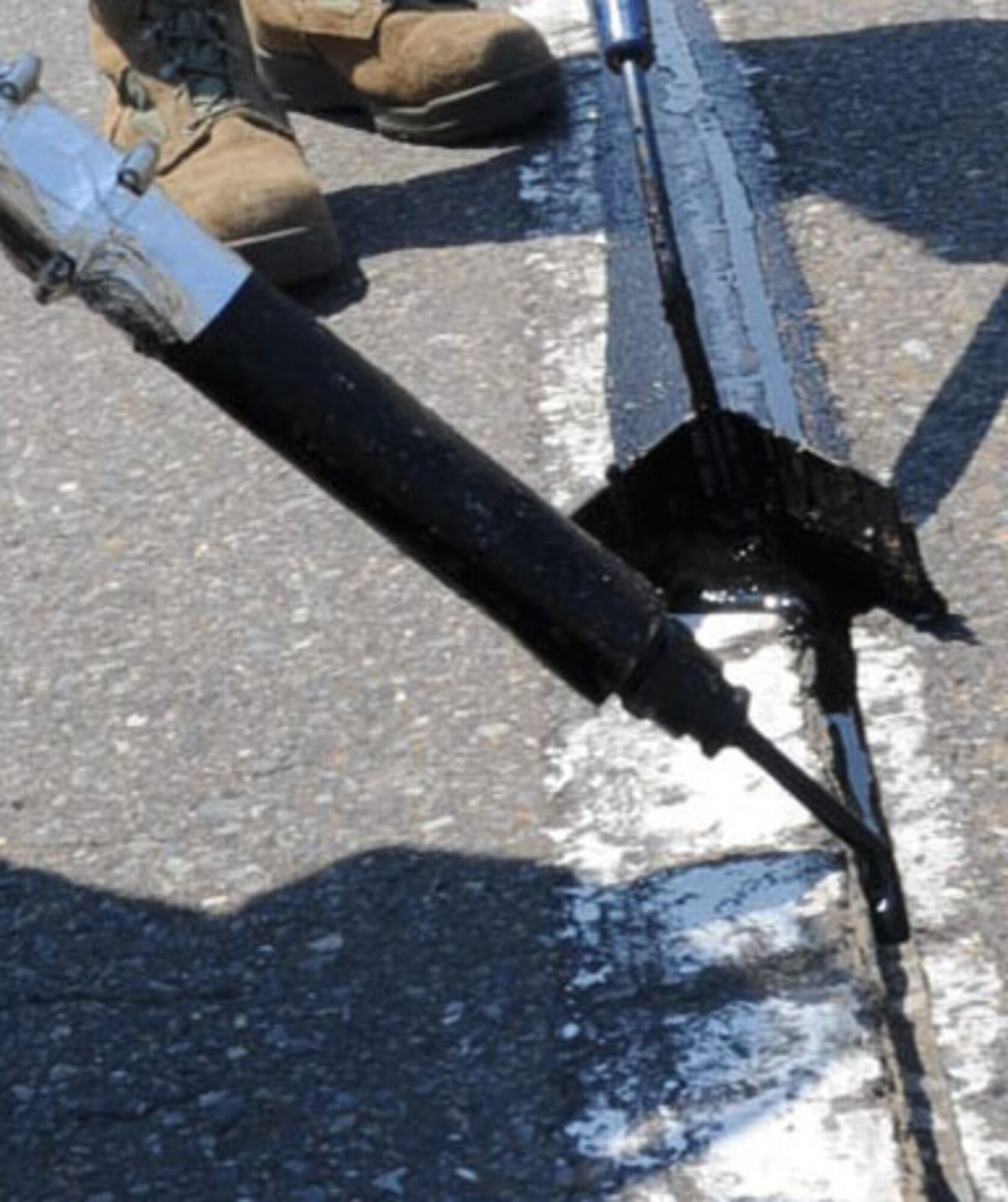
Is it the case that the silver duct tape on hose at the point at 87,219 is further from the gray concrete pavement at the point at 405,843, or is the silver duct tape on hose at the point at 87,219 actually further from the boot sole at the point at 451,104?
the boot sole at the point at 451,104

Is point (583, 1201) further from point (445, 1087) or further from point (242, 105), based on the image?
point (242, 105)

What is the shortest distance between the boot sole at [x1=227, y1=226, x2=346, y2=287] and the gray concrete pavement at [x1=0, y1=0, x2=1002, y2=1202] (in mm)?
64

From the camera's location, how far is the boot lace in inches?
156

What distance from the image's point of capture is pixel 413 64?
408cm

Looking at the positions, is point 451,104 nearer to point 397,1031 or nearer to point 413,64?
point 413,64

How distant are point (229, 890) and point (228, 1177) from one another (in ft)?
1.24

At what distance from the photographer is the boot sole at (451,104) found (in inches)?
161

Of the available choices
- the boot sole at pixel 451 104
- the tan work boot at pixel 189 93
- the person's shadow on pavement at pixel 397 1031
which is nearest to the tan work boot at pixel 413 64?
the boot sole at pixel 451 104

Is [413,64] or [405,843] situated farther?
[413,64]

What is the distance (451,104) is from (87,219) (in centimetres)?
212

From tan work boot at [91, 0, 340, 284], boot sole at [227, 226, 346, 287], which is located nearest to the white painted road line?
boot sole at [227, 226, 346, 287]

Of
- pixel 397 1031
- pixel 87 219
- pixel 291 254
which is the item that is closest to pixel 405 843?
pixel 397 1031

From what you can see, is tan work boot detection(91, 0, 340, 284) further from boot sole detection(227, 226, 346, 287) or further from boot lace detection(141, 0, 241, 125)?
boot sole detection(227, 226, 346, 287)

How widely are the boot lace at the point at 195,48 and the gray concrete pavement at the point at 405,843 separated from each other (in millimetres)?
439
